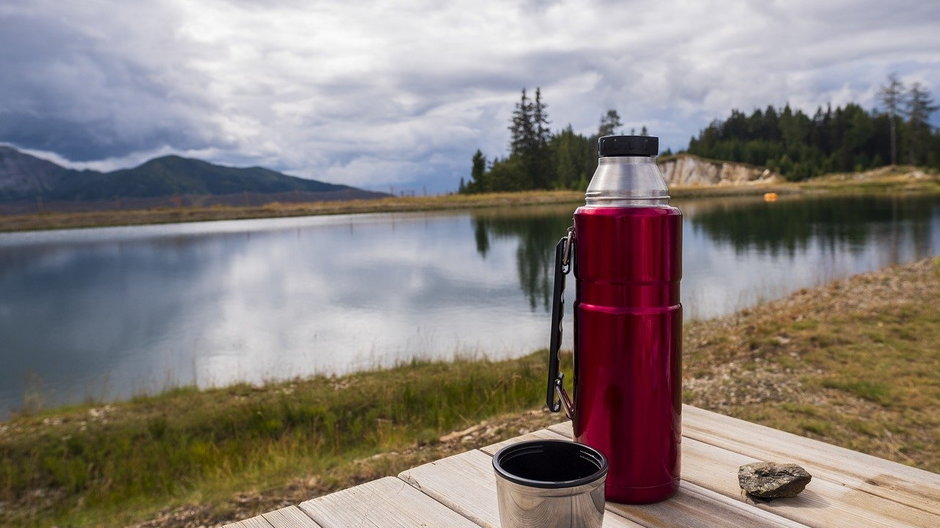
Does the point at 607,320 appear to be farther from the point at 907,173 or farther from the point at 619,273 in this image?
the point at 907,173

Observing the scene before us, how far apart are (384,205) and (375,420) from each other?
208 ft

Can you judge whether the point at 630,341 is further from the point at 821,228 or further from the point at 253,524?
the point at 821,228

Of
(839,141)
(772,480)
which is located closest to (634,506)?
(772,480)

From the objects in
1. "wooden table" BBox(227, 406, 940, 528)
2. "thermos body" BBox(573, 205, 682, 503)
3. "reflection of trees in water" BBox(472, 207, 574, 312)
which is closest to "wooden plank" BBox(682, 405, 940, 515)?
"wooden table" BBox(227, 406, 940, 528)

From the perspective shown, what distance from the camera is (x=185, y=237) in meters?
44.9

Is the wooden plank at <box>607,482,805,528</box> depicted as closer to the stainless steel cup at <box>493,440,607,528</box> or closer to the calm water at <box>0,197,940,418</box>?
the stainless steel cup at <box>493,440,607,528</box>

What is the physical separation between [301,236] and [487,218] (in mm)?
14731

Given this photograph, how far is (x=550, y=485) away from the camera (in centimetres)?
94

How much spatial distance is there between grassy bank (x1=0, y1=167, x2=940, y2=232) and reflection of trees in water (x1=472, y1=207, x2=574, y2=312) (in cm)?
1383

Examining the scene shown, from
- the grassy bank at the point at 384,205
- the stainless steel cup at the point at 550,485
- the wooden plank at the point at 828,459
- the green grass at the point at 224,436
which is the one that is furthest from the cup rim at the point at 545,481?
the grassy bank at the point at 384,205

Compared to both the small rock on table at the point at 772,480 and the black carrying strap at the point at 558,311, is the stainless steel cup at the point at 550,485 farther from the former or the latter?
the small rock on table at the point at 772,480

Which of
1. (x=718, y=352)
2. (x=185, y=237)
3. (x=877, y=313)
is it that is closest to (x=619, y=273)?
(x=718, y=352)

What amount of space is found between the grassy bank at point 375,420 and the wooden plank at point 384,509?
2.56m

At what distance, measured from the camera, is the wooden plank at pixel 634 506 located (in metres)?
1.24
